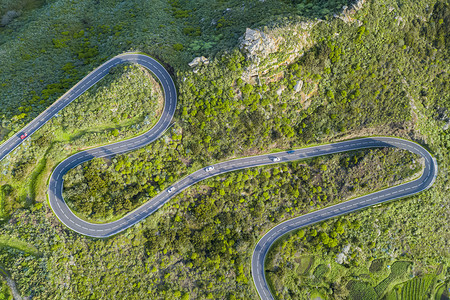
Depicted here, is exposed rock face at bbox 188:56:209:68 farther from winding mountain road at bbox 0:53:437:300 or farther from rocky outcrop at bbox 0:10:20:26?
rocky outcrop at bbox 0:10:20:26

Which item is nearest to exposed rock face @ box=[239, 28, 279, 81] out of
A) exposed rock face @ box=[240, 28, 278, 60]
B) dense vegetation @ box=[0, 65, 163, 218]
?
exposed rock face @ box=[240, 28, 278, 60]

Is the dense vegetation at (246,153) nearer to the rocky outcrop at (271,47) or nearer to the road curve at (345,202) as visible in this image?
the rocky outcrop at (271,47)

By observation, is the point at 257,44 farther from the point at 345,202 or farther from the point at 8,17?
the point at 8,17

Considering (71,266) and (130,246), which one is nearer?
(71,266)

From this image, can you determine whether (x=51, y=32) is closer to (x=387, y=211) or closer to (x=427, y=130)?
(x=387, y=211)

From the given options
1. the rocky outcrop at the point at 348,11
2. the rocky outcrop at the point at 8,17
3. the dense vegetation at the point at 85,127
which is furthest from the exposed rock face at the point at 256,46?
the rocky outcrop at the point at 8,17

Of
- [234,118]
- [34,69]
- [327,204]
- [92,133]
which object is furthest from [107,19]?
[327,204]
